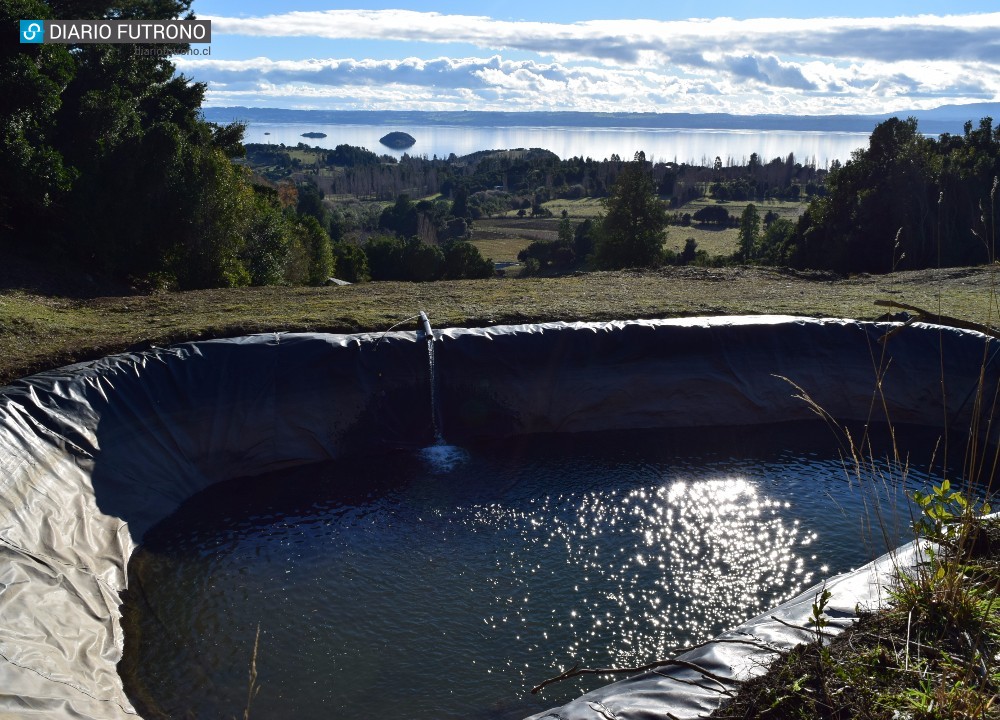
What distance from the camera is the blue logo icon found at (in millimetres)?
15781

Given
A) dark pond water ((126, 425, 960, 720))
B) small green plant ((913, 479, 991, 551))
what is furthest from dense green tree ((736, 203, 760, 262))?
small green plant ((913, 479, 991, 551))

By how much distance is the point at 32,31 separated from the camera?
52.5 feet

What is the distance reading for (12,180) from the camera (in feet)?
53.4

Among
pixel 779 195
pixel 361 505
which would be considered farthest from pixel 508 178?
pixel 361 505

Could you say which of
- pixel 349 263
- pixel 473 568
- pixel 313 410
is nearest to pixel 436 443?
pixel 313 410

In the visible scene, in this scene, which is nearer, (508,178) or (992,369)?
(992,369)

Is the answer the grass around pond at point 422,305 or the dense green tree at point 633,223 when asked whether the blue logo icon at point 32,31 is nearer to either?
the grass around pond at point 422,305

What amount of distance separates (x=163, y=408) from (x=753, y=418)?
30.7 feet

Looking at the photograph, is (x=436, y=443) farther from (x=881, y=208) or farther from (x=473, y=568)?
(x=881, y=208)

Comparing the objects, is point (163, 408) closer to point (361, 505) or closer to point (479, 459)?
point (361, 505)

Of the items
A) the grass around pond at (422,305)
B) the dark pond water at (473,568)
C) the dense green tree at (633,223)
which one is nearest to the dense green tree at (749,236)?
the dense green tree at (633,223)

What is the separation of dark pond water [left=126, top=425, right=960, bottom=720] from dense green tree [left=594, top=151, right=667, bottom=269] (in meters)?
21.1

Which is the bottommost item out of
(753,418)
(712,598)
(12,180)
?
(712,598)

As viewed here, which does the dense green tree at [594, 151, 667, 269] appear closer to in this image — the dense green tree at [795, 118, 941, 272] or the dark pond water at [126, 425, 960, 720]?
the dense green tree at [795, 118, 941, 272]
